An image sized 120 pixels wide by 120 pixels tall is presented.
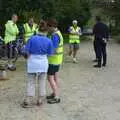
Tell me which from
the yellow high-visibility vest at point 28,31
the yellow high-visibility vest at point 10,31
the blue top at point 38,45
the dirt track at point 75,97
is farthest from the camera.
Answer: the yellow high-visibility vest at point 28,31

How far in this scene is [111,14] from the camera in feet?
142

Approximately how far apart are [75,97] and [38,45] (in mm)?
1861

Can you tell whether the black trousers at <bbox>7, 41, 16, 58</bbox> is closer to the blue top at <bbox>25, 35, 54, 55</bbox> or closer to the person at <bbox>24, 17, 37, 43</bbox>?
the person at <bbox>24, 17, 37, 43</bbox>

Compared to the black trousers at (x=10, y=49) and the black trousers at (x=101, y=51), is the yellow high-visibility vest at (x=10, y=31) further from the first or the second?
the black trousers at (x=101, y=51)

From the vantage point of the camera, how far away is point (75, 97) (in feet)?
33.9

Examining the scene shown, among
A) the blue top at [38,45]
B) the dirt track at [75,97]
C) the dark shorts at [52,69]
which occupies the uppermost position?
the blue top at [38,45]

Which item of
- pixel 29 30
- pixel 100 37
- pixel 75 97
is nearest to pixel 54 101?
pixel 75 97

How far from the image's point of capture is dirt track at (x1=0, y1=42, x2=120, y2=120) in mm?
8594

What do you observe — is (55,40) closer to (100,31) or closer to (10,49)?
(10,49)

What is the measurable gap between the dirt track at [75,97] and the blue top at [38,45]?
110 cm

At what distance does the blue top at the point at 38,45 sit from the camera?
29.7 feet

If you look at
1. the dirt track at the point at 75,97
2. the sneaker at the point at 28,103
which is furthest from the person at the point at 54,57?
the sneaker at the point at 28,103

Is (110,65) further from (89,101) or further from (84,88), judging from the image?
(89,101)

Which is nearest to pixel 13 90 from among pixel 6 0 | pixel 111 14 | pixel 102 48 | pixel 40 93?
pixel 40 93
